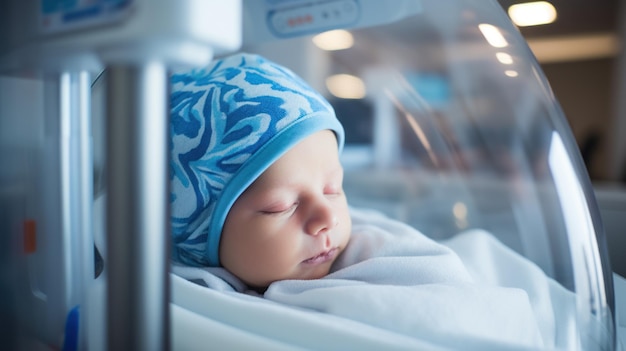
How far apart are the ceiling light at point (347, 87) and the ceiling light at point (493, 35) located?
3.97 ft

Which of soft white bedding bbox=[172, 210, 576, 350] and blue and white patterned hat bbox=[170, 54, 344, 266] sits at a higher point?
blue and white patterned hat bbox=[170, 54, 344, 266]

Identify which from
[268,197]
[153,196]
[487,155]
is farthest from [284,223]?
[487,155]

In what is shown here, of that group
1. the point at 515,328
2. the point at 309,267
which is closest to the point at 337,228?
the point at 309,267

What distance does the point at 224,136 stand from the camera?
49 centimetres

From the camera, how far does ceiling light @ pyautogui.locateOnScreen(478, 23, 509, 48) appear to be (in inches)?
21.9

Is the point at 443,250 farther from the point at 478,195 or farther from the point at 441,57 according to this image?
the point at 441,57

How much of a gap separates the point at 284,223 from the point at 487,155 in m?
0.66

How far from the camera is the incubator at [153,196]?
23cm

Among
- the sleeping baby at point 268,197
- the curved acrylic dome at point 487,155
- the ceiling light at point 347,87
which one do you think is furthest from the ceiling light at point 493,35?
the ceiling light at point 347,87

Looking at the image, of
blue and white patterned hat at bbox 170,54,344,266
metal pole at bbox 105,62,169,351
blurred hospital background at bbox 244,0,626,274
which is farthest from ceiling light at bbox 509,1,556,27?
metal pole at bbox 105,62,169,351

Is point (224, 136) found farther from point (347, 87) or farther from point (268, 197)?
point (347, 87)

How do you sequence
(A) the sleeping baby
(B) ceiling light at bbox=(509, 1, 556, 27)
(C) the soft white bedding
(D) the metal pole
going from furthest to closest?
(B) ceiling light at bbox=(509, 1, 556, 27) → (A) the sleeping baby → (C) the soft white bedding → (D) the metal pole

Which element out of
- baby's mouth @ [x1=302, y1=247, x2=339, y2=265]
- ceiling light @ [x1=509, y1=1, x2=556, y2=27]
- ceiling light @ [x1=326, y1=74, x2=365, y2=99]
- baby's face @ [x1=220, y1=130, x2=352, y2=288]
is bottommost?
baby's mouth @ [x1=302, y1=247, x2=339, y2=265]

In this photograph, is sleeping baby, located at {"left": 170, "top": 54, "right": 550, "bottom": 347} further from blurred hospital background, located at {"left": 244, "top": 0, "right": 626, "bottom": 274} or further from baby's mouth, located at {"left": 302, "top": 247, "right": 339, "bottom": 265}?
blurred hospital background, located at {"left": 244, "top": 0, "right": 626, "bottom": 274}
